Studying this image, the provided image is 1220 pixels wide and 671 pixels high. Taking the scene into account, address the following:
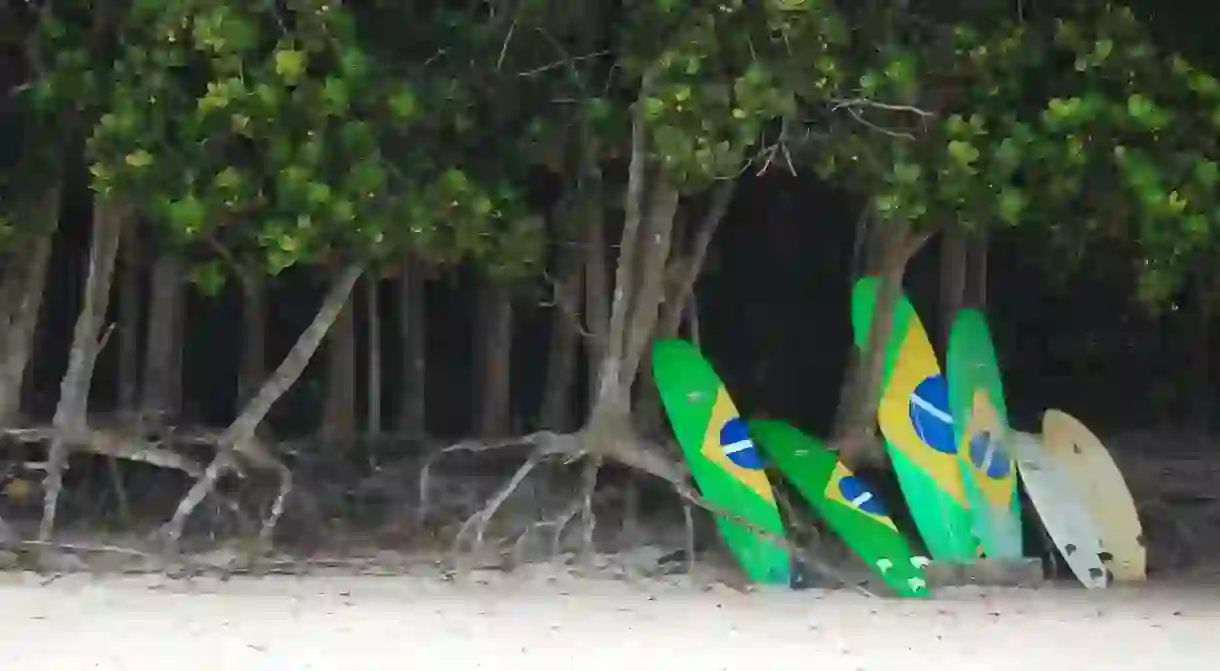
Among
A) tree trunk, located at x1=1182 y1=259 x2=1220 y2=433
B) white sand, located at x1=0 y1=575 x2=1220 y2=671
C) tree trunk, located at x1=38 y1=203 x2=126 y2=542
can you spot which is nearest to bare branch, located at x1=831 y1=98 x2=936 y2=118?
white sand, located at x1=0 y1=575 x2=1220 y2=671

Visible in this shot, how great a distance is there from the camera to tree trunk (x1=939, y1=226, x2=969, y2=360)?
7.00 metres

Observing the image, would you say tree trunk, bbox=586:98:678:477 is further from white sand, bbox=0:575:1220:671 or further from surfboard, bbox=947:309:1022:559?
surfboard, bbox=947:309:1022:559

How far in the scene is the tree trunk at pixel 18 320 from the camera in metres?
5.89

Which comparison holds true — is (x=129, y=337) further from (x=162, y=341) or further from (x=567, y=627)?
(x=567, y=627)

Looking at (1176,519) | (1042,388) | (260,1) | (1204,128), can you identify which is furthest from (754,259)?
(260,1)

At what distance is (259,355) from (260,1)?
313cm

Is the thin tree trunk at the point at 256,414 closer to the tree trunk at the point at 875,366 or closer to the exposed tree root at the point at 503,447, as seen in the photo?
the exposed tree root at the point at 503,447

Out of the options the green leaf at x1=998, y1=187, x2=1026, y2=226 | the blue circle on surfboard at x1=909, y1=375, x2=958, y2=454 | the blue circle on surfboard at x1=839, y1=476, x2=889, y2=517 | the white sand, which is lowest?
the white sand

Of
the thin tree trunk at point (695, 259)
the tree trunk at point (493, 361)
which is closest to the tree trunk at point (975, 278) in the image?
the thin tree trunk at point (695, 259)

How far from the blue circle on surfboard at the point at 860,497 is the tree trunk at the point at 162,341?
314cm

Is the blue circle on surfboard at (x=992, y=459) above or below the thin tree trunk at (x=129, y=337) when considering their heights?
below

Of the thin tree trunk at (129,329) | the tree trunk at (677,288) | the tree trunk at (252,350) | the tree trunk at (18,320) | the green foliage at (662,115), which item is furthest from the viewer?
the tree trunk at (252,350)

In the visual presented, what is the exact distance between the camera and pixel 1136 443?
792 centimetres

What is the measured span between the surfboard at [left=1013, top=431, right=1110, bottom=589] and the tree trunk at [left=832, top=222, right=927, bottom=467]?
0.61 m
